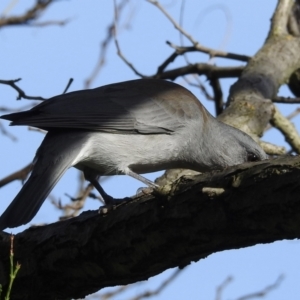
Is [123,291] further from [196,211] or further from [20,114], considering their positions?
[196,211]

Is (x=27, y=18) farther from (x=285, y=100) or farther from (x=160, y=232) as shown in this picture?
(x=160, y=232)

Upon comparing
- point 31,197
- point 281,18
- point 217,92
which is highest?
point 281,18

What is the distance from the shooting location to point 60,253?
11.6 feet

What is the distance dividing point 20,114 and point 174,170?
1.45 metres

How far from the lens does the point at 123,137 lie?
4.86m

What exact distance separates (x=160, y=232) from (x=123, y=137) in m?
1.79

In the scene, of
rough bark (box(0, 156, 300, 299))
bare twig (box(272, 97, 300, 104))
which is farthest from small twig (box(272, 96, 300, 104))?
rough bark (box(0, 156, 300, 299))

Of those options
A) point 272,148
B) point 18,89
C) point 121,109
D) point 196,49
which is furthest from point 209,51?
point 18,89

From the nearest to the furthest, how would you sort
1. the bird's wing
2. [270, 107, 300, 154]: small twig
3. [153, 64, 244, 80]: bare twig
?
1. the bird's wing
2. [270, 107, 300, 154]: small twig
3. [153, 64, 244, 80]: bare twig

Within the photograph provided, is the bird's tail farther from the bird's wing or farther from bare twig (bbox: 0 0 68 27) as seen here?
bare twig (bbox: 0 0 68 27)

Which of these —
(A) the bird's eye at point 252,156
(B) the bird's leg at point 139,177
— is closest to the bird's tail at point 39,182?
(B) the bird's leg at point 139,177

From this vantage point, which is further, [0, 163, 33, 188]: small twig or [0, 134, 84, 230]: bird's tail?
[0, 163, 33, 188]: small twig

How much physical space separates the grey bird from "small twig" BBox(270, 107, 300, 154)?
766mm

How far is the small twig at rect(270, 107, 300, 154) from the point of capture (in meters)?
6.11
